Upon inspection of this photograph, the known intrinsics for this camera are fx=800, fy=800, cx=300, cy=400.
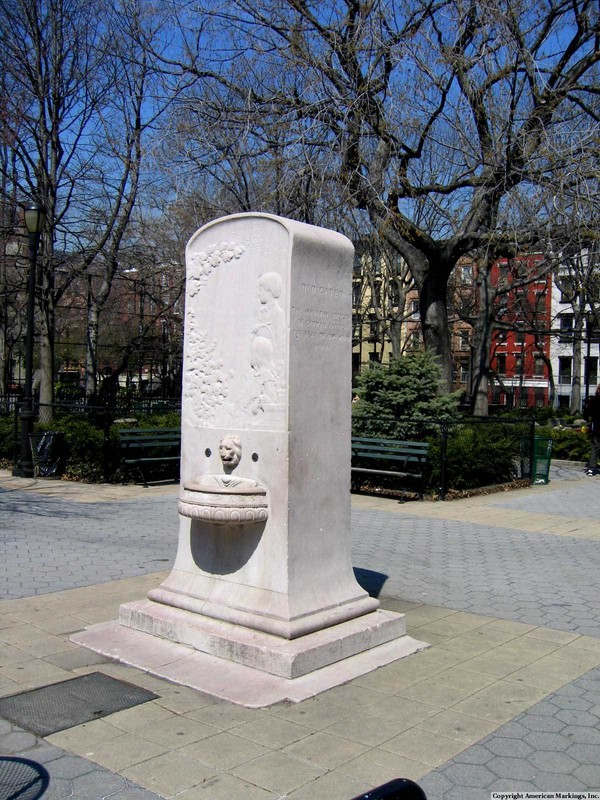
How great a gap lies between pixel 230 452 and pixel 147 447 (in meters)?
9.38

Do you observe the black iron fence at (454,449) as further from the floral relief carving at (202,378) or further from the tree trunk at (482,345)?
the tree trunk at (482,345)

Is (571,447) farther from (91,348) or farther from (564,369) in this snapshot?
(564,369)

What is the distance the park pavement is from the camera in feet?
12.1

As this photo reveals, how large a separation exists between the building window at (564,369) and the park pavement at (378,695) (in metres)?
66.2

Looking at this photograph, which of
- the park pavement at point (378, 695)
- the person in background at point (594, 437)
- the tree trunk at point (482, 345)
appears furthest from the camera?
the tree trunk at point (482, 345)

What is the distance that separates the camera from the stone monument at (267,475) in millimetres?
5102

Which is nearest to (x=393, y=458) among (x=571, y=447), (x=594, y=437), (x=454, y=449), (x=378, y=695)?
(x=454, y=449)

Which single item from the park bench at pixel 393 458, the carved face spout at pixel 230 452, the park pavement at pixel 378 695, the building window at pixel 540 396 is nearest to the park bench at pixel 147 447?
the park bench at pixel 393 458

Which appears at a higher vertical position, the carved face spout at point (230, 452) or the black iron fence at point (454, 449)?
the carved face spout at point (230, 452)

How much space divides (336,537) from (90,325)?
17.9 metres

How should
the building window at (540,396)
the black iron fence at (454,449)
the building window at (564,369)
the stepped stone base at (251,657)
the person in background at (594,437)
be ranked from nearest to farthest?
the stepped stone base at (251,657), the black iron fence at (454,449), the person in background at (594,437), the building window at (540,396), the building window at (564,369)

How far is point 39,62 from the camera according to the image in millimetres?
17938

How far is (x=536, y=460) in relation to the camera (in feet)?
49.6

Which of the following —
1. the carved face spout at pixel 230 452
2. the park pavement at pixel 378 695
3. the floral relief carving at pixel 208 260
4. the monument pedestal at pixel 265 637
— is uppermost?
the floral relief carving at pixel 208 260
